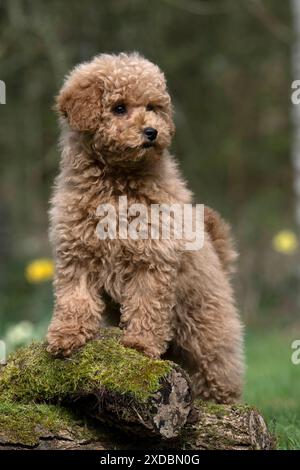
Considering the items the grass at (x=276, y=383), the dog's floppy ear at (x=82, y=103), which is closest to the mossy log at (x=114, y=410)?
the grass at (x=276, y=383)

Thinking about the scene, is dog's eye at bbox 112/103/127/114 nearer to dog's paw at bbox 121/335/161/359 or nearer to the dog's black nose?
the dog's black nose

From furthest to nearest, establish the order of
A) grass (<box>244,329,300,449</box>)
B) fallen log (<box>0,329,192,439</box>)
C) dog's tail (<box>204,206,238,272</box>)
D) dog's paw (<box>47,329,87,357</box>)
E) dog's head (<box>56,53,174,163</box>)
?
1. dog's tail (<box>204,206,238,272</box>)
2. grass (<box>244,329,300,449</box>)
3. dog's head (<box>56,53,174,163</box>)
4. dog's paw (<box>47,329,87,357</box>)
5. fallen log (<box>0,329,192,439</box>)

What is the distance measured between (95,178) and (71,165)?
18cm

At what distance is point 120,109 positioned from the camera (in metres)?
4.63

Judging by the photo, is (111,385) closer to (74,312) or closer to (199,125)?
(74,312)

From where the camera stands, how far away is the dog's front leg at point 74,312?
4434 mm

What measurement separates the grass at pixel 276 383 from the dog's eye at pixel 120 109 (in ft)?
6.67

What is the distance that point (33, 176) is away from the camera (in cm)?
1316

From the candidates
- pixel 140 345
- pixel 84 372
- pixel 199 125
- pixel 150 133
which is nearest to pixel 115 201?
pixel 150 133

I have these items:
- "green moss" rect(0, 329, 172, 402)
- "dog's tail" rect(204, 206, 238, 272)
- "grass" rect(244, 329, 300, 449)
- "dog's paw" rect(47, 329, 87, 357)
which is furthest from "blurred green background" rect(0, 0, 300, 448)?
"dog's paw" rect(47, 329, 87, 357)

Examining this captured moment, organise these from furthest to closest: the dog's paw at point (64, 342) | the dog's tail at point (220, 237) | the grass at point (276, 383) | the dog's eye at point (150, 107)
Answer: the dog's tail at point (220, 237) < the grass at point (276, 383) < the dog's eye at point (150, 107) < the dog's paw at point (64, 342)

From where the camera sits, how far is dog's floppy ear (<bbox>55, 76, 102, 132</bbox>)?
459 centimetres

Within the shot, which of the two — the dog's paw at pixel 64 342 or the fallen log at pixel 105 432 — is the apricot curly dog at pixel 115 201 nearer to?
the dog's paw at pixel 64 342

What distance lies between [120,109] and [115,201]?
521 millimetres
